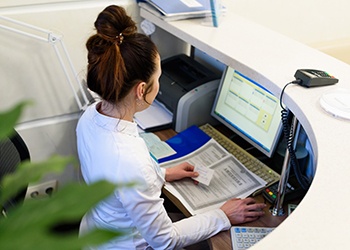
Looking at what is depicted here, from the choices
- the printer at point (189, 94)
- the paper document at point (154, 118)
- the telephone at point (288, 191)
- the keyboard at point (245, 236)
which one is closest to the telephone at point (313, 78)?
the telephone at point (288, 191)

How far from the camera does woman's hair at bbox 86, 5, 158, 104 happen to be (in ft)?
3.82

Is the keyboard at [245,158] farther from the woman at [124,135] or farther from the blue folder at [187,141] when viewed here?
the woman at [124,135]

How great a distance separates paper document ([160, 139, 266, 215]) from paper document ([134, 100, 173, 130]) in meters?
0.25

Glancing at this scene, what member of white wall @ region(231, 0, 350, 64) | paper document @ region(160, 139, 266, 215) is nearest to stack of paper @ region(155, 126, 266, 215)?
paper document @ region(160, 139, 266, 215)

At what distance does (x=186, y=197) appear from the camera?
150cm

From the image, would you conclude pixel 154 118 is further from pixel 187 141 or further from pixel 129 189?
pixel 129 189

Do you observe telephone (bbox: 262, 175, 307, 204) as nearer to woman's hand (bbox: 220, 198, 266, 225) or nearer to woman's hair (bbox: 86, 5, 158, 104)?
woman's hand (bbox: 220, 198, 266, 225)

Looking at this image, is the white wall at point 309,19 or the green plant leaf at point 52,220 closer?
the green plant leaf at point 52,220

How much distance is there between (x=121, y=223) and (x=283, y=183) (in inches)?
20.6

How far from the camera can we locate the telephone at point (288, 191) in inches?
57.8

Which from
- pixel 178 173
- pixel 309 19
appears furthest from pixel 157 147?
pixel 309 19

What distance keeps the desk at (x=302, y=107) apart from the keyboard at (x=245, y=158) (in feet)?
1.18

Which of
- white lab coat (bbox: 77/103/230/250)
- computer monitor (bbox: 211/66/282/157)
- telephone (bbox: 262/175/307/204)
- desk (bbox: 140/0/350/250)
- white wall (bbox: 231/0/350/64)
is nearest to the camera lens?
desk (bbox: 140/0/350/250)

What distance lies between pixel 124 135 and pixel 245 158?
0.63 meters
